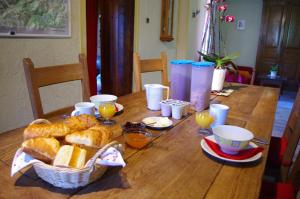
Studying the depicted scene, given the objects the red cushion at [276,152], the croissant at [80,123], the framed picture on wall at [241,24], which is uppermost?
the framed picture on wall at [241,24]

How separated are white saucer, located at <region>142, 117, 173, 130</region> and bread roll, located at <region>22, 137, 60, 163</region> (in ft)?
1.62

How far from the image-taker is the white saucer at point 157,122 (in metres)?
1.07

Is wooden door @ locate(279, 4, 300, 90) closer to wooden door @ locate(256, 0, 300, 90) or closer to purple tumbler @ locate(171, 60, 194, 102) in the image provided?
wooden door @ locate(256, 0, 300, 90)

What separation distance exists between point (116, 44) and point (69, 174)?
242cm

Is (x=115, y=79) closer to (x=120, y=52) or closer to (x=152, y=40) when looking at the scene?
(x=120, y=52)

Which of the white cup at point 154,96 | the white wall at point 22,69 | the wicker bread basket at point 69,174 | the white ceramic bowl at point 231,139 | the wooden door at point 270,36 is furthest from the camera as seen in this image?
the wooden door at point 270,36

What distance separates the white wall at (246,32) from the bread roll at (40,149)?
6551 mm

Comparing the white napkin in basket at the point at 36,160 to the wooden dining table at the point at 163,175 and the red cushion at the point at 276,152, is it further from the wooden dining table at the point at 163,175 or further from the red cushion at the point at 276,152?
the red cushion at the point at 276,152

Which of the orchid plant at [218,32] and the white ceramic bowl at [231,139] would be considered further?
the orchid plant at [218,32]

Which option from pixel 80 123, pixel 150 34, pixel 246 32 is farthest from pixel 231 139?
pixel 246 32

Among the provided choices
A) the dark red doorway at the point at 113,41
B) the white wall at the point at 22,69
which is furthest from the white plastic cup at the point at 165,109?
the dark red doorway at the point at 113,41

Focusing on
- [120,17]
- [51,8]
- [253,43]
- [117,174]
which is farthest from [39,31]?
[253,43]

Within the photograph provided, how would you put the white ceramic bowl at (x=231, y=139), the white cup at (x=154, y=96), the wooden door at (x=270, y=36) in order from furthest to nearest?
the wooden door at (x=270, y=36) → the white cup at (x=154, y=96) → the white ceramic bowl at (x=231, y=139)

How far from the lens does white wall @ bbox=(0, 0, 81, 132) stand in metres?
1.67
